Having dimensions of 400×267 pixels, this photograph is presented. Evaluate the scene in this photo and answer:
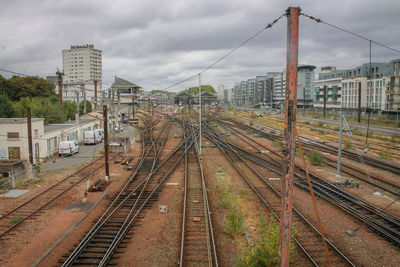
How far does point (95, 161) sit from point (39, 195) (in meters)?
8.59

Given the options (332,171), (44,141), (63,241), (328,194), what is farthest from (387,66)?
(63,241)

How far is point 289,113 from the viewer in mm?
5273

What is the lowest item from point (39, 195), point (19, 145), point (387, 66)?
point (39, 195)

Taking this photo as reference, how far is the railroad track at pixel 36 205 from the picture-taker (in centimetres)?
1096

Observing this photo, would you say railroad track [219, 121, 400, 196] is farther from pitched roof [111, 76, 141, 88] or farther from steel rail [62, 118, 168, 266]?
pitched roof [111, 76, 141, 88]

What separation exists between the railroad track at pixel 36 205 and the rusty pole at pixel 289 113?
9276 millimetres

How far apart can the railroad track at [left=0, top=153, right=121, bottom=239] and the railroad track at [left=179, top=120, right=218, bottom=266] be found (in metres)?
6.07

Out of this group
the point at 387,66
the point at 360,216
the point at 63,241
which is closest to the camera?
the point at 63,241

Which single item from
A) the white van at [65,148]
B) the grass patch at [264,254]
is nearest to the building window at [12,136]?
the white van at [65,148]

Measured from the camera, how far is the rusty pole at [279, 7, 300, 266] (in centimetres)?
521

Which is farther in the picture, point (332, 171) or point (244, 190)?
point (332, 171)

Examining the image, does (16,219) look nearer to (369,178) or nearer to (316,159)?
(369,178)

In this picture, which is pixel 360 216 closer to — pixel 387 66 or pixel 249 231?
pixel 249 231

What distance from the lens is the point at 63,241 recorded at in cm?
933
